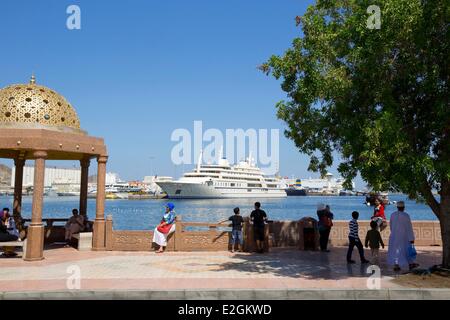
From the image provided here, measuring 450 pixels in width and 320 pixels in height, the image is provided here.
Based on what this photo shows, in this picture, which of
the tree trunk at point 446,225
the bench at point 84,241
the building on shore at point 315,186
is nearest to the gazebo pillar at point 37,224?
the bench at point 84,241

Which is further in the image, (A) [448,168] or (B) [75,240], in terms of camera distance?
(B) [75,240]

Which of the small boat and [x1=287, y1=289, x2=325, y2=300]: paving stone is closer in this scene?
[x1=287, y1=289, x2=325, y2=300]: paving stone

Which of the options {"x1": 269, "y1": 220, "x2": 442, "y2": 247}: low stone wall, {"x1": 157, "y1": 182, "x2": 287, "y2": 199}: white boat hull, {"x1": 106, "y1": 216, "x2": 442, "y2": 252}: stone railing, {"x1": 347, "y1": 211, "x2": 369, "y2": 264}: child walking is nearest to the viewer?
{"x1": 347, "y1": 211, "x2": 369, "y2": 264}: child walking

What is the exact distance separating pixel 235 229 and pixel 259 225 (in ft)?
2.76

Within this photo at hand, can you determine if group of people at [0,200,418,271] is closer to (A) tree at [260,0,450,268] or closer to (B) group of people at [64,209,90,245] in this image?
(B) group of people at [64,209,90,245]

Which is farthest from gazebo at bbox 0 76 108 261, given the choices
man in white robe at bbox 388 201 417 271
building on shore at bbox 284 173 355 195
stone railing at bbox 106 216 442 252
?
building on shore at bbox 284 173 355 195

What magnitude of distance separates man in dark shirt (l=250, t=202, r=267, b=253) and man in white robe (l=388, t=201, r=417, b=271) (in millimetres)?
3948

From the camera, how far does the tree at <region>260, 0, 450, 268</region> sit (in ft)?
24.8

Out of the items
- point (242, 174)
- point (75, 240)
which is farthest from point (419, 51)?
point (242, 174)
